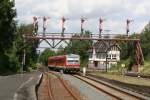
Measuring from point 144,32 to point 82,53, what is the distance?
5097cm

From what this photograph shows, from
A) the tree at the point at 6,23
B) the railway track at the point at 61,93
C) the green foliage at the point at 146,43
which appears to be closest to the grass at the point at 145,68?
the green foliage at the point at 146,43

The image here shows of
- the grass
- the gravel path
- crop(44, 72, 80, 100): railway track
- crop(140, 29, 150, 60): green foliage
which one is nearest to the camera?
crop(44, 72, 80, 100): railway track

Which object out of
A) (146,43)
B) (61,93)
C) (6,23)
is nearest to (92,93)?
(61,93)

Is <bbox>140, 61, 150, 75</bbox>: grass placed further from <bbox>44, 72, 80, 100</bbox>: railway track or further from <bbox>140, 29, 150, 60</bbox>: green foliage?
<bbox>44, 72, 80, 100</bbox>: railway track

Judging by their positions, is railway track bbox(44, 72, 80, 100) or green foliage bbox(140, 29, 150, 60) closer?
railway track bbox(44, 72, 80, 100)

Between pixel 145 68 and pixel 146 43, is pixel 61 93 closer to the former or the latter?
pixel 145 68

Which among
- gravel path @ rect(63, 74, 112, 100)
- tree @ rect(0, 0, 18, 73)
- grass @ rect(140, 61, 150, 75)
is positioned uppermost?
tree @ rect(0, 0, 18, 73)

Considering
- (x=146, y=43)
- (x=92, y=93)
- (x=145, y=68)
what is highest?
(x=146, y=43)

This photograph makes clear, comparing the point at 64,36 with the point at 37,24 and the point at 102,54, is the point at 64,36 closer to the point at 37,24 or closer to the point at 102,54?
the point at 37,24


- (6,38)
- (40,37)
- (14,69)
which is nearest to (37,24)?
(40,37)

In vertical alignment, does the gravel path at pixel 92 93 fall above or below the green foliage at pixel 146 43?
below

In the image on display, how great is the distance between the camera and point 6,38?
73500 mm

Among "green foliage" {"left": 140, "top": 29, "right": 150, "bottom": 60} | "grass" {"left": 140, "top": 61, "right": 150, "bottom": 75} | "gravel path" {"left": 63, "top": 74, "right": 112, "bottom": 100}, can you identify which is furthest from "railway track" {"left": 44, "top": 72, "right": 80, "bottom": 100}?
"green foliage" {"left": 140, "top": 29, "right": 150, "bottom": 60}

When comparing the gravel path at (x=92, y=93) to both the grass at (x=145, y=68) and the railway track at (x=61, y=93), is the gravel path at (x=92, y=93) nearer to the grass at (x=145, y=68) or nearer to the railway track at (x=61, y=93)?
the railway track at (x=61, y=93)
